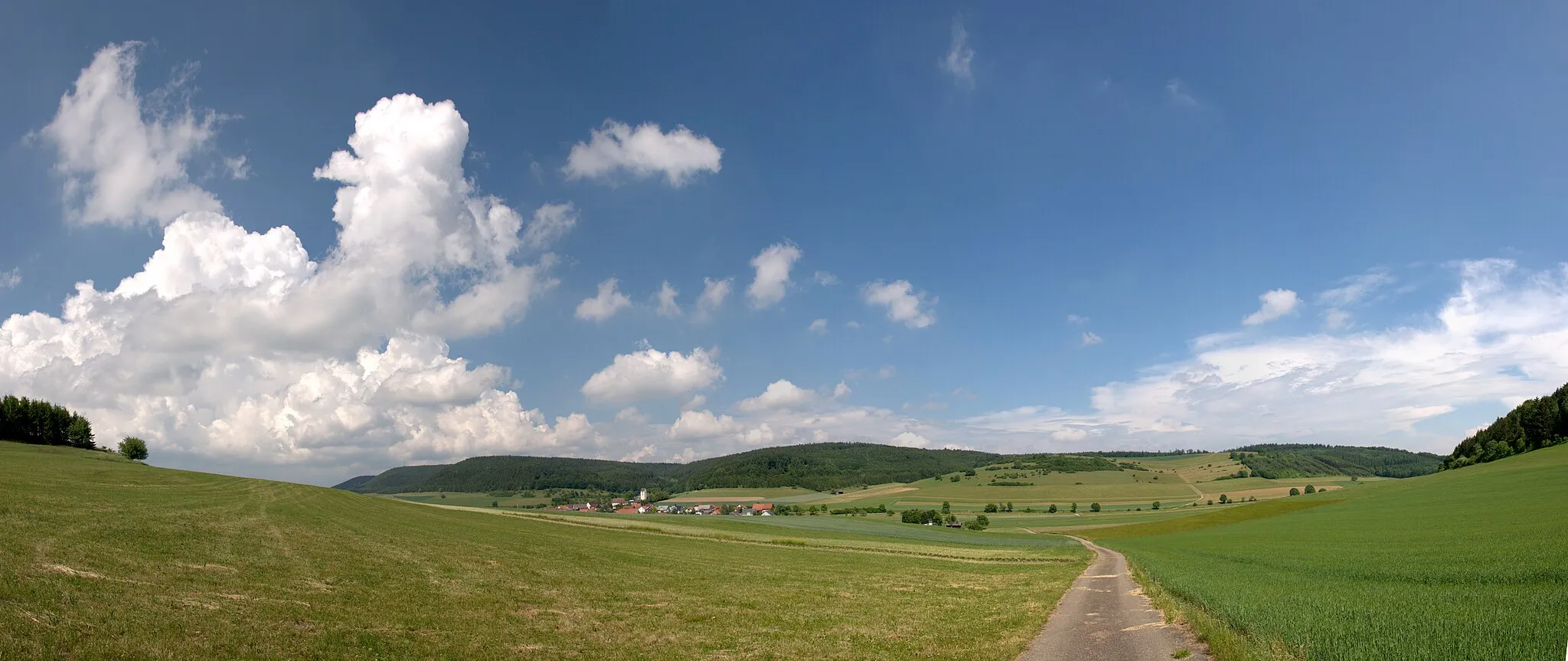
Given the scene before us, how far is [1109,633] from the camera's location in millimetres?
19891

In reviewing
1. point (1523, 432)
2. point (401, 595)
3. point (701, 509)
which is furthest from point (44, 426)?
point (1523, 432)

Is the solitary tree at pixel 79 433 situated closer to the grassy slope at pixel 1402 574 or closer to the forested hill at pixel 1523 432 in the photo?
the grassy slope at pixel 1402 574

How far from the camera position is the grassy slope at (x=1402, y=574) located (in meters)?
14.6

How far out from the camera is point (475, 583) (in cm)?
2588

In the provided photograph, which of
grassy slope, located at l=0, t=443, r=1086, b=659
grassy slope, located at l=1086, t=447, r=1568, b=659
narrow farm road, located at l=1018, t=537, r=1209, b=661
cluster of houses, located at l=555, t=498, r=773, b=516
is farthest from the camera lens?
cluster of houses, located at l=555, t=498, r=773, b=516

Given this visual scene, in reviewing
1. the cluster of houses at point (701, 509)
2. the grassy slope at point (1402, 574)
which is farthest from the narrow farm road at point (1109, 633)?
the cluster of houses at point (701, 509)

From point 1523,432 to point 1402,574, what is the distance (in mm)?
143864

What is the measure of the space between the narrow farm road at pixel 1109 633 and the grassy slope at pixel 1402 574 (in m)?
1.71

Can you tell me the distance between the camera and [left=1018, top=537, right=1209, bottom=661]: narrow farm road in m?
16.7

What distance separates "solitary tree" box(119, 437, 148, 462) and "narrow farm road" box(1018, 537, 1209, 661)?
162 metres

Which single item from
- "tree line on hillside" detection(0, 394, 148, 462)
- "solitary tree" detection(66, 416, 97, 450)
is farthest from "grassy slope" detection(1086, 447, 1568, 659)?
"solitary tree" detection(66, 416, 97, 450)

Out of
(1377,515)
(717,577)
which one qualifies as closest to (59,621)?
(717,577)

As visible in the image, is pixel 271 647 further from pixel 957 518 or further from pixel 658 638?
pixel 957 518

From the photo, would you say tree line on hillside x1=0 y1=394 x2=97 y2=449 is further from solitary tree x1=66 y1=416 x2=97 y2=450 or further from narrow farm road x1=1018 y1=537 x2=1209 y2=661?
narrow farm road x1=1018 y1=537 x2=1209 y2=661
